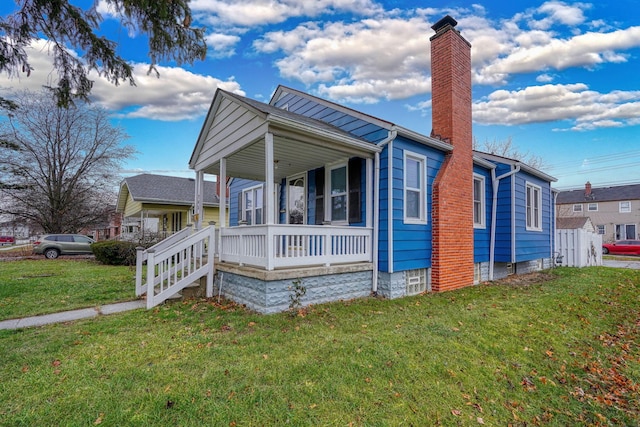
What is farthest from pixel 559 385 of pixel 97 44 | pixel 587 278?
pixel 587 278

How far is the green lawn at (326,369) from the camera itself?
2697 millimetres

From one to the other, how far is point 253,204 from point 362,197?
5.37m

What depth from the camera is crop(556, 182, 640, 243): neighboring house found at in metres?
31.1

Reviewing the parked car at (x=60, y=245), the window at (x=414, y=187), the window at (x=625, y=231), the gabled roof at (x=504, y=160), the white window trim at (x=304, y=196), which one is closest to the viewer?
the window at (x=414, y=187)

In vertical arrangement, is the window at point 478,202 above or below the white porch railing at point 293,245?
above

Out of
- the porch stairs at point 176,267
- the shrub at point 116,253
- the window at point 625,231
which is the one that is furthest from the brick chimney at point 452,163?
the window at point 625,231

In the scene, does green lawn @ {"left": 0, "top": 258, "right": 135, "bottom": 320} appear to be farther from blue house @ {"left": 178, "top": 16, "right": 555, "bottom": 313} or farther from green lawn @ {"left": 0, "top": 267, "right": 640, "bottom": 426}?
blue house @ {"left": 178, "top": 16, "right": 555, "bottom": 313}

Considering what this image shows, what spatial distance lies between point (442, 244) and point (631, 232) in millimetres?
36807

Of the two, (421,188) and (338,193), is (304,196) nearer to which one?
(338,193)

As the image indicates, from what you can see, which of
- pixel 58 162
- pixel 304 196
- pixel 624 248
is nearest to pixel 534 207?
pixel 304 196

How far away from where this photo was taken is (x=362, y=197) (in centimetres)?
734

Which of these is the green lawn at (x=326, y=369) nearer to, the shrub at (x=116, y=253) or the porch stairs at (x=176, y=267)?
the porch stairs at (x=176, y=267)

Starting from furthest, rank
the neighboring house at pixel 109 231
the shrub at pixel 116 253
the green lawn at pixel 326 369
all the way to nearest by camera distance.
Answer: the neighboring house at pixel 109 231 < the shrub at pixel 116 253 < the green lawn at pixel 326 369

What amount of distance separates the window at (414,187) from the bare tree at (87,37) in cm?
487
